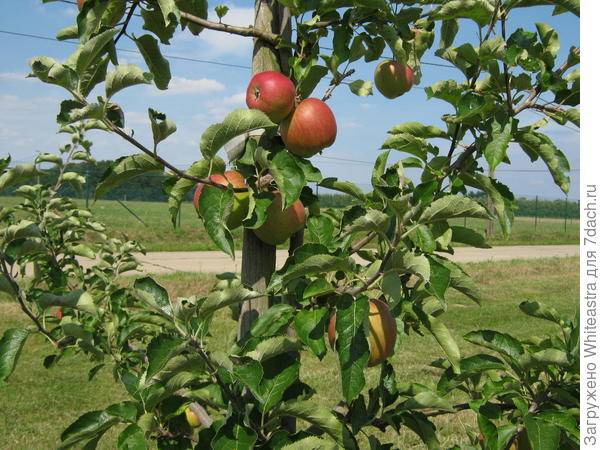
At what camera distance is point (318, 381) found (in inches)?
174

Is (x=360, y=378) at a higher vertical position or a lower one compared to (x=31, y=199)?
lower

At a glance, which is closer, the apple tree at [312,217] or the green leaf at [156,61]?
the apple tree at [312,217]

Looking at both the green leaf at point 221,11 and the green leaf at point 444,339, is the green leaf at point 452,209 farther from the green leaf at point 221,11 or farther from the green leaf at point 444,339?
the green leaf at point 221,11

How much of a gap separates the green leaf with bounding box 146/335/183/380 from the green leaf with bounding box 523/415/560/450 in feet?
2.25

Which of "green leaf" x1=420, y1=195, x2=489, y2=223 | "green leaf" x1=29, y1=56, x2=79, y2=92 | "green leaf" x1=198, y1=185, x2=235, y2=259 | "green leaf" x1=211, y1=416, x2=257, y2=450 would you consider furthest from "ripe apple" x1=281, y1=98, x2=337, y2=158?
"green leaf" x1=211, y1=416, x2=257, y2=450

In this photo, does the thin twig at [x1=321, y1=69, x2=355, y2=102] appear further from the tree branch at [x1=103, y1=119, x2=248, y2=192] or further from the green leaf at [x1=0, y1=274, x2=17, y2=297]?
the green leaf at [x1=0, y1=274, x2=17, y2=297]

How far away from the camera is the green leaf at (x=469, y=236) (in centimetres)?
130

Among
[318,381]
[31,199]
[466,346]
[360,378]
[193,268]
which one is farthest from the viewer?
[193,268]

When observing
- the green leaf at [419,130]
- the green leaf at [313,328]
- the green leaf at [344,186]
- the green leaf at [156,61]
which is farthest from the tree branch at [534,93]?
the green leaf at [156,61]

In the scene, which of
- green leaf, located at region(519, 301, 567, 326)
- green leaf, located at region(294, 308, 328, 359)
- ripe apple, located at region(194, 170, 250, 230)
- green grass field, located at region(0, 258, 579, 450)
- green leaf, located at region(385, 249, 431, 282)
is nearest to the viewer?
green leaf, located at region(385, 249, 431, 282)

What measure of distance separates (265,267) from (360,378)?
0.39m

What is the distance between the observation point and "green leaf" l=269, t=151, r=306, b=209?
1.09 m

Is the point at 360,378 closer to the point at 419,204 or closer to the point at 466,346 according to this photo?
the point at 419,204

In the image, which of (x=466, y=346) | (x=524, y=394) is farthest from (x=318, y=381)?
(x=524, y=394)
